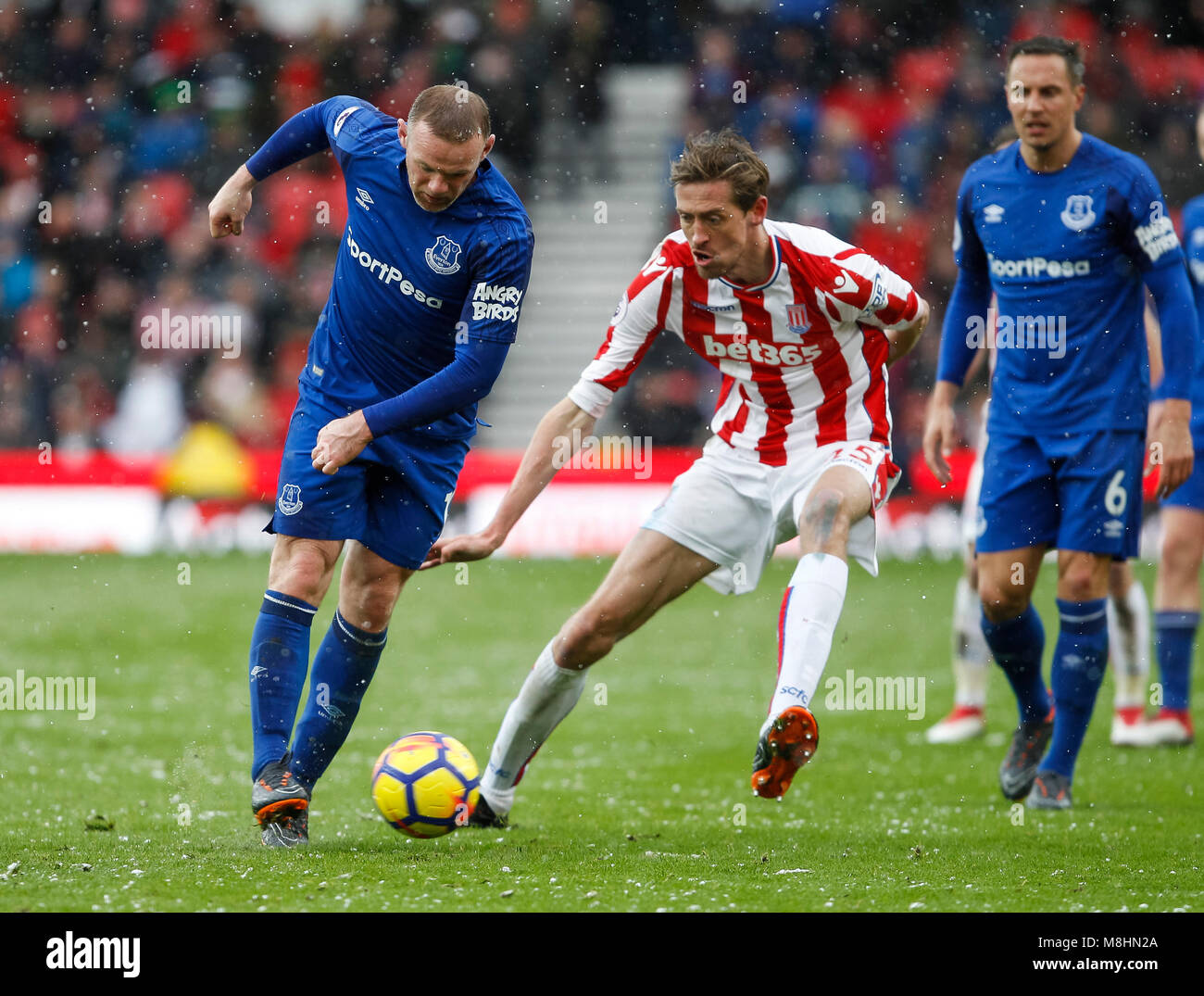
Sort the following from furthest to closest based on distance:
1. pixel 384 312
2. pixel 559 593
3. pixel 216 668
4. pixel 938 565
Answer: pixel 938 565 → pixel 559 593 → pixel 216 668 → pixel 384 312

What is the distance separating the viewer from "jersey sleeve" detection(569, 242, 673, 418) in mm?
5215

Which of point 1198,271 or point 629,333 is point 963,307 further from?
point 1198,271

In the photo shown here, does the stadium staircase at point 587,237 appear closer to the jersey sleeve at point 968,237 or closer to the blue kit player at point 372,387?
the jersey sleeve at point 968,237

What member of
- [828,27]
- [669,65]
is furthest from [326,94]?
[828,27]

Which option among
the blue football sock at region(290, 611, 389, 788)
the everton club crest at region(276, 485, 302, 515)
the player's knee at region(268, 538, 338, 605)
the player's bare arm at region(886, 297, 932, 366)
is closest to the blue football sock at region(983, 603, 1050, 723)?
the player's bare arm at region(886, 297, 932, 366)

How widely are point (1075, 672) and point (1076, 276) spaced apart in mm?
1440

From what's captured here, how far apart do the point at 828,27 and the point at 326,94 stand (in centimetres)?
582

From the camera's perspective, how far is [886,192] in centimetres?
1662

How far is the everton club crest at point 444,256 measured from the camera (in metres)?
5.03

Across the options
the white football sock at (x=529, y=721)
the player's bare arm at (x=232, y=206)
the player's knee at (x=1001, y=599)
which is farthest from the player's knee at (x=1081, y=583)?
the player's bare arm at (x=232, y=206)

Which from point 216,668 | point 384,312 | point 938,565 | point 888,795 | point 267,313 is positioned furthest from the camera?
point 267,313

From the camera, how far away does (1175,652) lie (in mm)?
7453

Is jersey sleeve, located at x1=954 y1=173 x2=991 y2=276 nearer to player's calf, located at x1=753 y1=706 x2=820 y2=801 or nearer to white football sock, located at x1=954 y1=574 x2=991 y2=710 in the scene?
white football sock, located at x1=954 y1=574 x2=991 y2=710

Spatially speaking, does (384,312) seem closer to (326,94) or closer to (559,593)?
(559,593)
